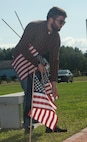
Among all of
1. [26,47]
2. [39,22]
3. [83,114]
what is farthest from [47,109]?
[83,114]

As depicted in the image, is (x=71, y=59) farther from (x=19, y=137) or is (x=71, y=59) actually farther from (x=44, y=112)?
(x=44, y=112)

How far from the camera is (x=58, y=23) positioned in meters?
6.25

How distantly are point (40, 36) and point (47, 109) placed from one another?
117 cm

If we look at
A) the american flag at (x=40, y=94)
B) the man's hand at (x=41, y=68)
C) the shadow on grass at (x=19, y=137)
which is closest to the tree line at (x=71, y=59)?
the shadow on grass at (x=19, y=137)

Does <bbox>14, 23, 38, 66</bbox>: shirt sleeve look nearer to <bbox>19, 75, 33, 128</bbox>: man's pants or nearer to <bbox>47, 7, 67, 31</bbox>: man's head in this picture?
<bbox>47, 7, 67, 31</bbox>: man's head

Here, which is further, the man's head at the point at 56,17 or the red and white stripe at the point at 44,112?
the man's head at the point at 56,17

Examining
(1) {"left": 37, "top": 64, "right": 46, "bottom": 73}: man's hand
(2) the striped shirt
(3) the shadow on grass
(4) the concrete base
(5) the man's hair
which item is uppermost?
(5) the man's hair

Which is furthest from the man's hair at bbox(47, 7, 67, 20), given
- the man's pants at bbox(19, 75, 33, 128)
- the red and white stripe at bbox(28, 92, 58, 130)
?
the red and white stripe at bbox(28, 92, 58, 130)

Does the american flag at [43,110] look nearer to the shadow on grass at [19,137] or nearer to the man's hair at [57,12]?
the shadow on grass at [19,137]

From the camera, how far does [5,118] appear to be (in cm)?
734

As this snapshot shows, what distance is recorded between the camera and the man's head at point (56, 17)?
20.3 feet

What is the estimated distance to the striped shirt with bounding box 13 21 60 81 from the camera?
608cm

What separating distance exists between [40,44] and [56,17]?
46 cm

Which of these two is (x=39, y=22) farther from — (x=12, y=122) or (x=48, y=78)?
(x=12, y=122)
